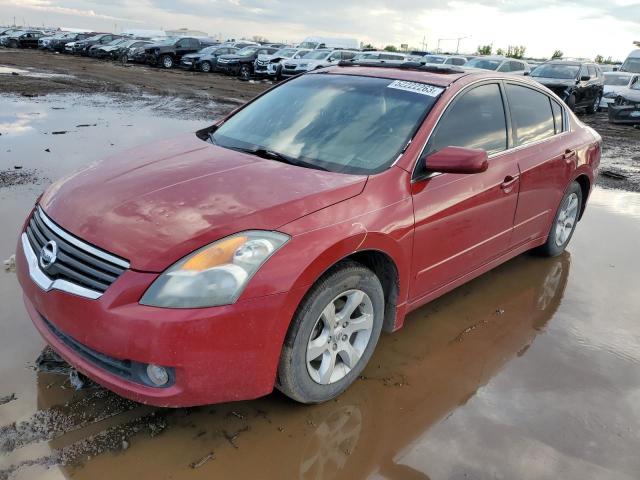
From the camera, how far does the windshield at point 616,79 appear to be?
62.2ft

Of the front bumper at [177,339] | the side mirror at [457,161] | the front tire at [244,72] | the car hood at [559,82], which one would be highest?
the side mirror at [457,161]

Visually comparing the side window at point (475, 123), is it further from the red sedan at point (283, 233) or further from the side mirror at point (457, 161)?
the side mirror at point (457, 161)

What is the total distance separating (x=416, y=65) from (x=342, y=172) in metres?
1.50

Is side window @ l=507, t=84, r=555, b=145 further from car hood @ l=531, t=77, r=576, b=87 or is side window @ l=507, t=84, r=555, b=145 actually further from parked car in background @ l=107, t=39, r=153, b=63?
parked car in background @ l=107, t=39, r=153, b=63

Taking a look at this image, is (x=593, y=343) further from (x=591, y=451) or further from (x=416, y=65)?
(x=416, y=65)

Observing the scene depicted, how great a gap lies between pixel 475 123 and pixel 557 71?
15909mm

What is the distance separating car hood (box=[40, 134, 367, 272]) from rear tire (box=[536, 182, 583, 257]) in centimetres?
264

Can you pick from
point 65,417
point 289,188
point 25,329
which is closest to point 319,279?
point 289,188

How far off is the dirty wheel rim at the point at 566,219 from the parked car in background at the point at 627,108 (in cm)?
1105

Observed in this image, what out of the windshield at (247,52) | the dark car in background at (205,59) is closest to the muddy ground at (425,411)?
the windshield at (247,52)

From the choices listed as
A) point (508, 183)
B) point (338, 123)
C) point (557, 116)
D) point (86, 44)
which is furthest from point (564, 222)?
point (86, 44)

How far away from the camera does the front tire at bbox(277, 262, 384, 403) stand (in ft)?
8.06

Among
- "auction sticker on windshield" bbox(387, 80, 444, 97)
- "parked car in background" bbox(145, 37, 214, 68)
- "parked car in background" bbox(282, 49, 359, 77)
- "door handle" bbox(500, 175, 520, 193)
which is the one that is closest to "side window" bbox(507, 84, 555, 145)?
"door handle" bbox(500, 175, 520, 193)

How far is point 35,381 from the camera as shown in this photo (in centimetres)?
281
